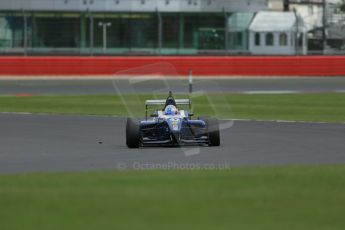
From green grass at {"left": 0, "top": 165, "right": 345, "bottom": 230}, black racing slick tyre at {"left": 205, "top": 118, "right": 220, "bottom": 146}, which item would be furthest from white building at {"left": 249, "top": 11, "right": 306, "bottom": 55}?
green grass at {"left": 0, "top": 165, "right": 345, "bottom": 230}

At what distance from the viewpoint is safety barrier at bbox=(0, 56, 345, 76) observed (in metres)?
41.7

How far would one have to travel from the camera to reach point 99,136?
17438mm

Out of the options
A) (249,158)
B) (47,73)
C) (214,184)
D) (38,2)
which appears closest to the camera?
(214,184)

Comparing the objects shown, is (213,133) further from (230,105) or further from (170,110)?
(230,105)

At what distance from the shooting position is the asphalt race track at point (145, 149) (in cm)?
1245

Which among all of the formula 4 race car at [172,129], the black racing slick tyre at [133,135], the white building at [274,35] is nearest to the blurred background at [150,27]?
the white building at [274,35]

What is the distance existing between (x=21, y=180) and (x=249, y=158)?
3890 millimetres

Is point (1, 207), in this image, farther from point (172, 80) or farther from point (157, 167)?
point (172, 80)

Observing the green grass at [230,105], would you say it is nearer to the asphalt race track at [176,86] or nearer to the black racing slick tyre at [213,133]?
the asphalt race track at [176,86]

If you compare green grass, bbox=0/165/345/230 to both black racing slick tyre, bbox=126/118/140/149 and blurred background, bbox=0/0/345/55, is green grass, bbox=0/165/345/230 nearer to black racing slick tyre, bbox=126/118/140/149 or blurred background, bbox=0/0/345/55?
black racing slick tyre, bbox=126/118/140/149

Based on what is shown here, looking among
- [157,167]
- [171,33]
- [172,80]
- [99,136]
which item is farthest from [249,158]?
[171,33]

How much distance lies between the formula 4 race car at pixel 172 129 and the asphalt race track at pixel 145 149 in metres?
0.30

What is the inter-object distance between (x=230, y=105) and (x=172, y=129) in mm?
12638

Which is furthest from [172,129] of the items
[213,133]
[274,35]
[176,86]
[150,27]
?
[150,27]
